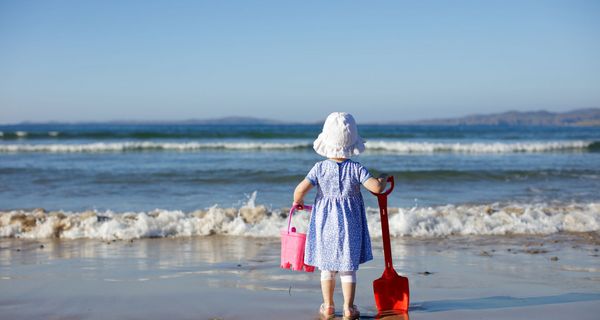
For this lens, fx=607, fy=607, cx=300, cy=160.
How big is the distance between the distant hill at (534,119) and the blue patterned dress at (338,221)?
56120 mm

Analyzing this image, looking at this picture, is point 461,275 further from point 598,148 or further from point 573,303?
point 598,148

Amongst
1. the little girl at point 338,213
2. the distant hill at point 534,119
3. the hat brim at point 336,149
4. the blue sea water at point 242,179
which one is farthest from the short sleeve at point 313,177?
the distant hill at point 534,119

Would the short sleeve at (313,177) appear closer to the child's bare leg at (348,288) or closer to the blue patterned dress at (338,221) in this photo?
the blue patterned dress at (338,221)

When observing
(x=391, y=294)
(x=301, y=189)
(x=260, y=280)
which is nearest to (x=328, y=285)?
(x=391, y=294)

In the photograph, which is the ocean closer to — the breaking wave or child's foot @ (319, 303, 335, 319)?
the breaking wave

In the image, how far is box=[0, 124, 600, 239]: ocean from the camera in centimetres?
735

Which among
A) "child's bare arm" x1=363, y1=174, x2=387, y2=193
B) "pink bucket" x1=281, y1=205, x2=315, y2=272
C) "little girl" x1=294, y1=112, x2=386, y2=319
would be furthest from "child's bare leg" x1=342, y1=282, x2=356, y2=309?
"child's bare arm" x1=363, y1=174, x2=387, y2=193

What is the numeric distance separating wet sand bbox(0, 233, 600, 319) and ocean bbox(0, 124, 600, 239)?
562 millimetres

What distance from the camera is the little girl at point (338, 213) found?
383 cm

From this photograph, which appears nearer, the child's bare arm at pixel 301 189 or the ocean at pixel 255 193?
the child's bare arm at pixel 301 189

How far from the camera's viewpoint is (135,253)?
20.1 feet

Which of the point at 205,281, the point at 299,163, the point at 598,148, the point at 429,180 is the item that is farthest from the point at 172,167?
the point at 598,148

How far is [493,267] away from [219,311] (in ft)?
8.35

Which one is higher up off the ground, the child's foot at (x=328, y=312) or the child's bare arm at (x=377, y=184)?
the child's bare arm at (x=377, y=184)
